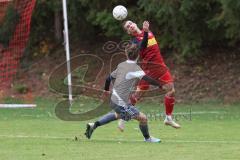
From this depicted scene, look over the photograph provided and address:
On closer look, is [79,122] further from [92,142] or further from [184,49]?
[184,49]

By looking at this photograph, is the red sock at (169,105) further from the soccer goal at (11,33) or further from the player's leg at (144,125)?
the soccer goal at (11,33)

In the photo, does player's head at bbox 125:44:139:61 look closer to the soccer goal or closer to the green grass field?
the green grass field

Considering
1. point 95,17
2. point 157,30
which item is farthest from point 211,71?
point 95,17

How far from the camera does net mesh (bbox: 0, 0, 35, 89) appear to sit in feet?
90.4

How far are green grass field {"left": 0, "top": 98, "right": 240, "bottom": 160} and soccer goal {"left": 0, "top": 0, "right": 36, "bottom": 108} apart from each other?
21.7 feet

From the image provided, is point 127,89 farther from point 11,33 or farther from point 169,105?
point 11,33

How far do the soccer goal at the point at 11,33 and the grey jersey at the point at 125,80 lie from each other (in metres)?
13.5

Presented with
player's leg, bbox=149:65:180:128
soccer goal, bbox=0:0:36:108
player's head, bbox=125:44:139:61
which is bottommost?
soccer goal, bbox=0:0:36:108

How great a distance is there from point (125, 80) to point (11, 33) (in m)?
16.9

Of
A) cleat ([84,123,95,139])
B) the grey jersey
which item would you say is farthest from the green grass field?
the grey jersey

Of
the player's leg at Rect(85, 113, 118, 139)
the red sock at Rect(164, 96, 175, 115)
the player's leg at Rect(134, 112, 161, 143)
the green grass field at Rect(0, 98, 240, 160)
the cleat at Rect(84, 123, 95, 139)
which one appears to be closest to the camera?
the green grass field at Rect(0, 98, 240, 160)

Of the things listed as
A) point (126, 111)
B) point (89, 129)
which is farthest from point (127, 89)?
point (89, 129)

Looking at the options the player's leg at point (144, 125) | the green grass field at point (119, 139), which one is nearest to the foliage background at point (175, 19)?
the green grass field at point (119, 139)

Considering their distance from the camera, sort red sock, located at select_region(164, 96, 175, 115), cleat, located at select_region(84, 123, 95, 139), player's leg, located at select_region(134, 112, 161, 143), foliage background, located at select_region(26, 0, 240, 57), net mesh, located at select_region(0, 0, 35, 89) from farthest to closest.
Answer: net mesh, located at select_region(0, 0, 35, 89) < foliage background, located at select_region(26, 0, 240, 57) < red sock, located at select_region(164, 96, 175, 115) < cleat, located at select_region(84, 123, 95, 139) < player's leg, located at select_region(134, 112, 161, 143)
